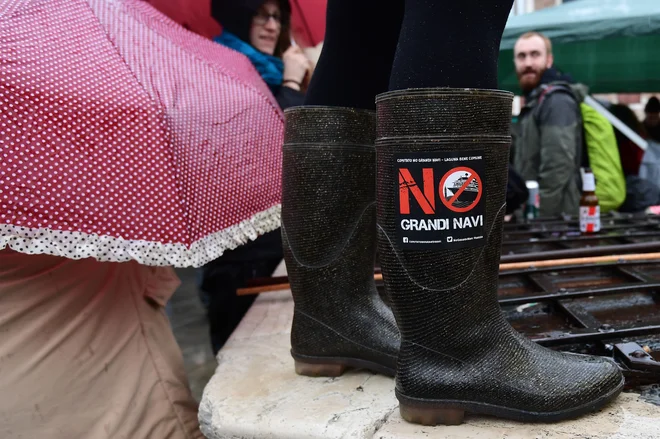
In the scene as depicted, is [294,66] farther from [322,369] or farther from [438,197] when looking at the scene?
[438,197]

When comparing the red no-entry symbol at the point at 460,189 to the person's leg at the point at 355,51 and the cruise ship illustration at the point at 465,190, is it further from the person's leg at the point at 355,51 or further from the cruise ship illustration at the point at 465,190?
the person's leg at the point at 355,51

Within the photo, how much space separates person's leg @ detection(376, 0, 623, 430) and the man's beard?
304 cm

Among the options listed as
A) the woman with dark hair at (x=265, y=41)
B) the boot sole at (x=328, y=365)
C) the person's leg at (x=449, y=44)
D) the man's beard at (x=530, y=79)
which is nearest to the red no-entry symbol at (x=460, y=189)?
the person's leg at (x=449, y=44)

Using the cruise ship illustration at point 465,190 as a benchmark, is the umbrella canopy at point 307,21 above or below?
above

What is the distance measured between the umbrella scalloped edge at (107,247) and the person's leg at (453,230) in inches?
17.8

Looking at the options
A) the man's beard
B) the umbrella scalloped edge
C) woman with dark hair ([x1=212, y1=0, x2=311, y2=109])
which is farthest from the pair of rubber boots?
the man's beard

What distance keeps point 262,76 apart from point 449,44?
1.55 metres

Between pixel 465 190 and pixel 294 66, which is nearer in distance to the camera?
pixel 465 190

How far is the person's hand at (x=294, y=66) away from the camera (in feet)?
7.85

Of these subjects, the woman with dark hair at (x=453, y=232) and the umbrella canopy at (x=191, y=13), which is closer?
the woman with dark hair at (x=453, y=232)

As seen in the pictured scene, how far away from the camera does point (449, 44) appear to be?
82 cm

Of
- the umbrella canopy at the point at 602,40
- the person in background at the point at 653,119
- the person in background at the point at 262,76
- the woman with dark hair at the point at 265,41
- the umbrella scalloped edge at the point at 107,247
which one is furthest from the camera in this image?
the person in background at the point at 653,119

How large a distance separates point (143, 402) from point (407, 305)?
0.71m

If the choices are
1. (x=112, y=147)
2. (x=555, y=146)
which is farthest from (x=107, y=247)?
(x=555, y=146)
